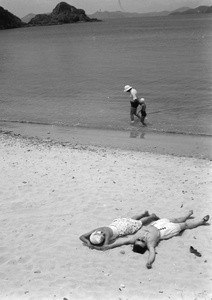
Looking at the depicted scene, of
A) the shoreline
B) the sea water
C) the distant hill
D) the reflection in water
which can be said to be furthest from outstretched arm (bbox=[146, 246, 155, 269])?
the distant hill

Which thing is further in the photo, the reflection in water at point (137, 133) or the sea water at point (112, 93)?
the sea water at point (112, 93)

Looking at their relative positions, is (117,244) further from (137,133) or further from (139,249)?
(137,133)

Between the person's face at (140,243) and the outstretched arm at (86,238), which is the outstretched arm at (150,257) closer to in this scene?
the person's face at (140,243)

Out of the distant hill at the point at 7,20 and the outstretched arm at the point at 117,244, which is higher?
the distant hill at the point at 7,20

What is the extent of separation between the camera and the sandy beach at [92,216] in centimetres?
533

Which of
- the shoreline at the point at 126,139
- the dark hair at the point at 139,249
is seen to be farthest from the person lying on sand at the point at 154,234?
the shoreline at the point at 126,139

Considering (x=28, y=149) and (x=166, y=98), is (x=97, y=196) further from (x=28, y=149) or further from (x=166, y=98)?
(x=166, y=98)

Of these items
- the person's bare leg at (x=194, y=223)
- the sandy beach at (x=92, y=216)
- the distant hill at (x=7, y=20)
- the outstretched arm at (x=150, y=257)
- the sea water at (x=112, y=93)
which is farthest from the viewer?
the distant hill at (x=7, y=20)

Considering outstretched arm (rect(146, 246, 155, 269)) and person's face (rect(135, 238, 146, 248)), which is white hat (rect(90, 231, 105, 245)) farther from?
outstretched arm (rect(146, 246, 155, 269))

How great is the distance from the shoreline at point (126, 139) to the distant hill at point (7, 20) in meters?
163

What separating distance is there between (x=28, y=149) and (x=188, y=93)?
11236 mm

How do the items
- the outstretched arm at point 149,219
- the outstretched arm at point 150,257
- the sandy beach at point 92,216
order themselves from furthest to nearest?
the outstretched arm at point 149,219
the outstretched arm at point 150,257
the sandy beach at point 92,216

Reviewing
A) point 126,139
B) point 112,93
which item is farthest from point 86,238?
point 112,93

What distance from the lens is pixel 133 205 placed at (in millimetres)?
7805
